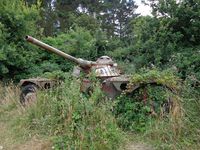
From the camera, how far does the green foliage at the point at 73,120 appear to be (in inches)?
233

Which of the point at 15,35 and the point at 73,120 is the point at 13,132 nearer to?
the point at 73,120

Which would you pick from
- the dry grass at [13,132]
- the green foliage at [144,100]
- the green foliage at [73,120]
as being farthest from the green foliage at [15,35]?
the green foliage at [144,100]

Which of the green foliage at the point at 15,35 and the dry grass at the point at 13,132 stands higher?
the green foliage at the point at 15,35

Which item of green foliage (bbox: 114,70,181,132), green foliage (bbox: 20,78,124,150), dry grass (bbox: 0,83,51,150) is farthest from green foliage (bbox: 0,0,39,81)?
green foliage (bbox: 114,70,181,132)

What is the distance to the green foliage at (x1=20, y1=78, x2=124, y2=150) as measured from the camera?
5.92m

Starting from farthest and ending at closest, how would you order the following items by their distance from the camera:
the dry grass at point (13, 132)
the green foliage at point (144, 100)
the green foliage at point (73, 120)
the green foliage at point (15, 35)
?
the green foliage at point (15, 35) < the green foliage at point (144, 100) < the dry grass at point (13, 132) < the green foliage at point (73, 120)

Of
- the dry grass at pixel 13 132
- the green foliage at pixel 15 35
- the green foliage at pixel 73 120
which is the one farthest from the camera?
the green foliage at pixel 15 35

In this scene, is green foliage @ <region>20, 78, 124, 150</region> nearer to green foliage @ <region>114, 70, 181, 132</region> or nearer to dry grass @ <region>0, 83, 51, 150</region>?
dry grass @ <region>0, 83, 51, 150</region>

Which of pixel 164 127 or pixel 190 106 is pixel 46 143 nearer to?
pixel 164 127

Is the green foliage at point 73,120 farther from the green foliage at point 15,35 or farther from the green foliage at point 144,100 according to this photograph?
the green foliage at point 15,35

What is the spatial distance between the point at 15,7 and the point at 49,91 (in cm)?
625

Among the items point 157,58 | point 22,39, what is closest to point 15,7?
point 22,39

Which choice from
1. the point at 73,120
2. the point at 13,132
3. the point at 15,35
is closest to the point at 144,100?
the point at 73,120

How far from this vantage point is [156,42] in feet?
35.9
